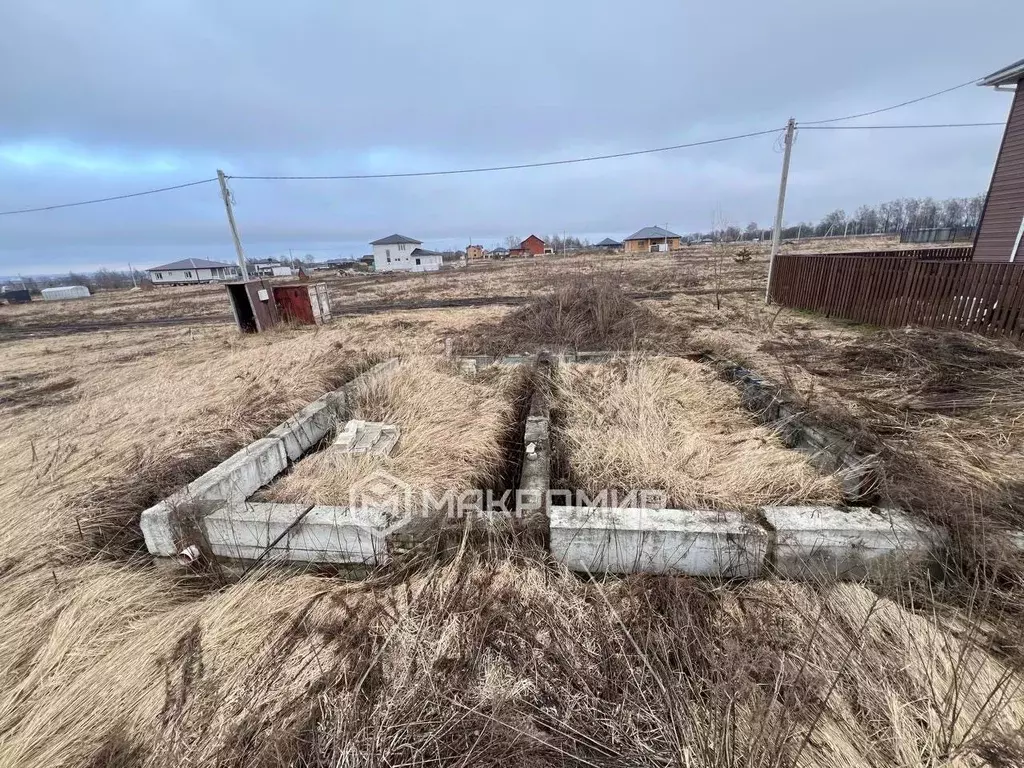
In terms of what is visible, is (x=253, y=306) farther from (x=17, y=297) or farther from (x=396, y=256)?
(x=396, y=256)

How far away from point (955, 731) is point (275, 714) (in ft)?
8.90

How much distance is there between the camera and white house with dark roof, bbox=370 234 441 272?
54.0 m

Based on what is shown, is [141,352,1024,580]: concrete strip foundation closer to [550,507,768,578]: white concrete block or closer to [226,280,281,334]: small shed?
[550,507,768,578]: white concrete block

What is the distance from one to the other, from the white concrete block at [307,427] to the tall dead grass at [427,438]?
29 centimetres

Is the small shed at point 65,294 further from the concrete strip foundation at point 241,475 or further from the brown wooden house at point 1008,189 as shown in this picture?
the brown wooden house at point 1008,189

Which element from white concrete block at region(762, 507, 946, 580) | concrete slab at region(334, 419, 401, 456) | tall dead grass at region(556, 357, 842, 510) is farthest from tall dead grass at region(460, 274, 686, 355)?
white concrete block at region(762, 507, 946, 580)

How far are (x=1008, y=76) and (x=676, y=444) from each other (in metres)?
13.3

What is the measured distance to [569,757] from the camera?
1.56 m

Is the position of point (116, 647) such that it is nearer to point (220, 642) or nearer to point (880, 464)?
point (220, 642)

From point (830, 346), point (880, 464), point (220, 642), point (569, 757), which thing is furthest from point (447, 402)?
point (830, 346)

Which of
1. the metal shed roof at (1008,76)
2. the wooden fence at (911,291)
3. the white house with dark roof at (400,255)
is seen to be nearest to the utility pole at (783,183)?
the wooden fence at (911,291)

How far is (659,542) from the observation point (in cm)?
242

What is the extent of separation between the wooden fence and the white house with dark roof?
4815cm

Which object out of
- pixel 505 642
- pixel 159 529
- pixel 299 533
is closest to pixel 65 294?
pixel 159 529
